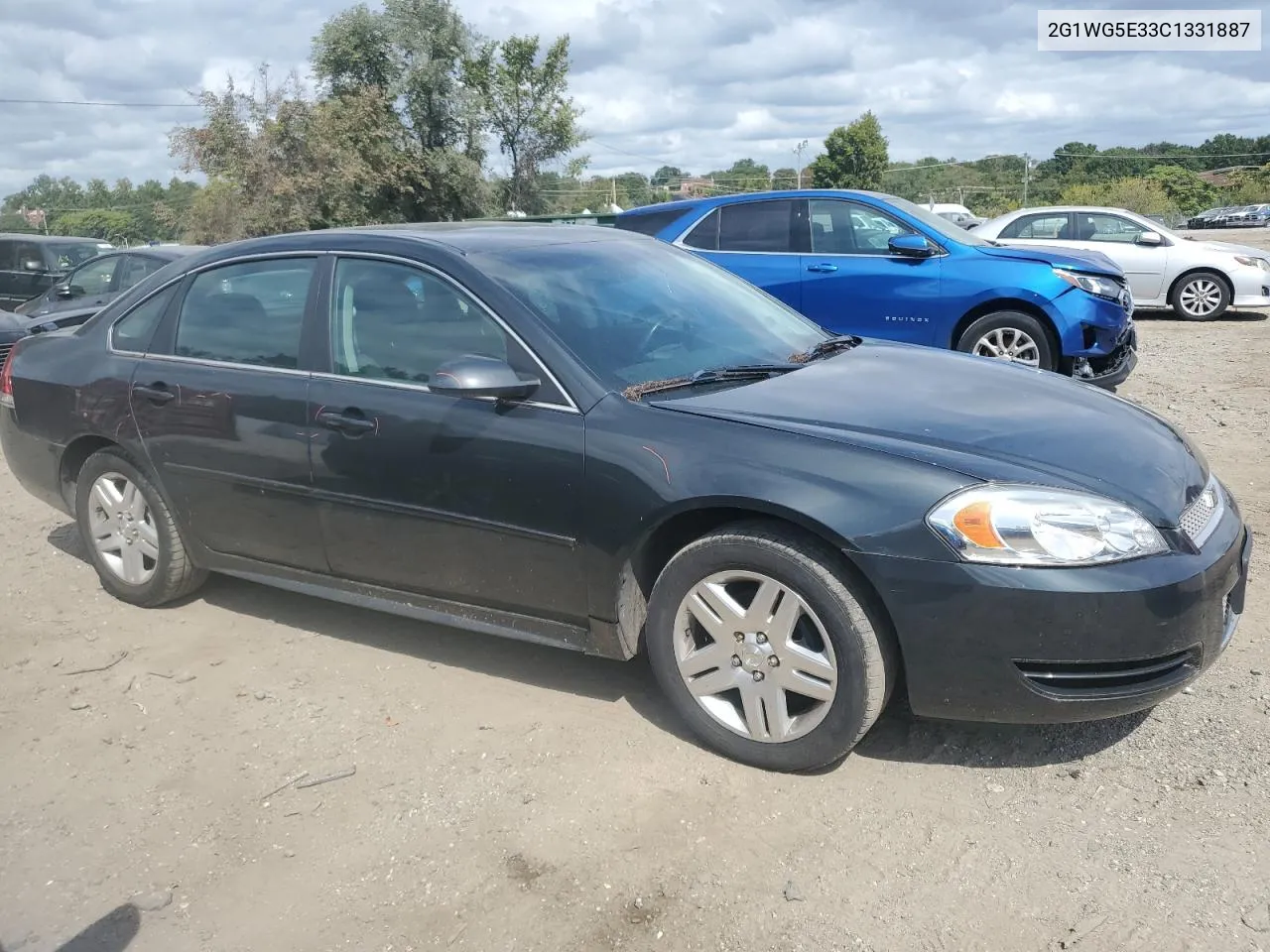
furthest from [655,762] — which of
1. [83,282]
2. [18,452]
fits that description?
[83,282]

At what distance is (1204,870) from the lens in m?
2.61

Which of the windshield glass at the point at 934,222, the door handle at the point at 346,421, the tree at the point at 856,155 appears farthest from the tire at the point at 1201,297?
the tree at the point at 856,155

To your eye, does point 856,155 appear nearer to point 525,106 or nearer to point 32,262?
point 525,106

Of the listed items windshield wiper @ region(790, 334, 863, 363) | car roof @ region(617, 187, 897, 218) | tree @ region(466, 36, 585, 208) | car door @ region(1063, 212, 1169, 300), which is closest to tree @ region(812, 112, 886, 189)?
tree @ region(466, 36, 585, 208)

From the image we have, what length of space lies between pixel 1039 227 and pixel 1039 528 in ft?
39.0

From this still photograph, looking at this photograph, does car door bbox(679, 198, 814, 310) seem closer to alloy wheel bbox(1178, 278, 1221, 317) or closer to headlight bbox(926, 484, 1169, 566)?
headlight bbox(926, 484, 1169, 566)

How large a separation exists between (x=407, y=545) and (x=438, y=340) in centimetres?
73

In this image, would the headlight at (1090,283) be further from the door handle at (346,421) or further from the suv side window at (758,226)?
the door handle at (346,421)

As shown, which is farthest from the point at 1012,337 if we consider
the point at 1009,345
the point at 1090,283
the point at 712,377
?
the point at 712,377

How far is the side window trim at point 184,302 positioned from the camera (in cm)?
396

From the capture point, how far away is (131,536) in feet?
15.2

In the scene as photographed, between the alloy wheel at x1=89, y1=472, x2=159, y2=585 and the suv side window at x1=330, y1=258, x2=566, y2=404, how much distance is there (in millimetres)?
1387

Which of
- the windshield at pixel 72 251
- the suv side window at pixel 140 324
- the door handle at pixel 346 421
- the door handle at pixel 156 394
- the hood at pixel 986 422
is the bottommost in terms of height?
the hood at pixel 986 422

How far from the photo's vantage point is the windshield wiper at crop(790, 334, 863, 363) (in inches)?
157
